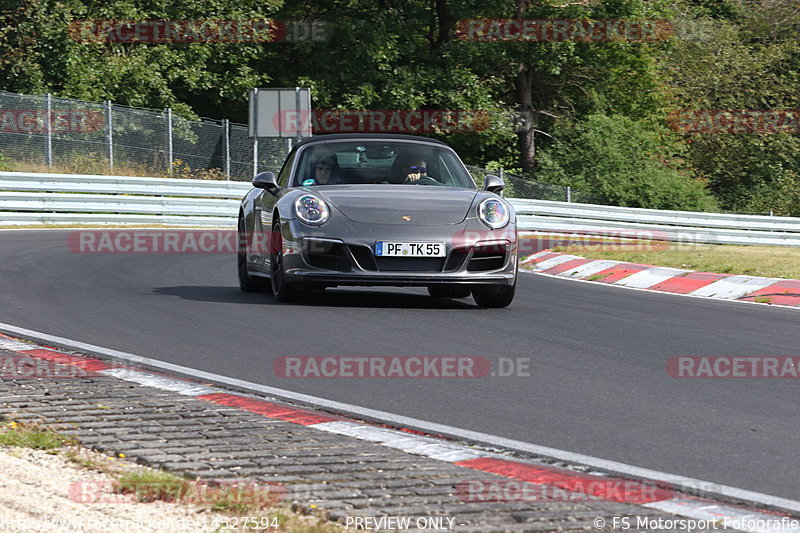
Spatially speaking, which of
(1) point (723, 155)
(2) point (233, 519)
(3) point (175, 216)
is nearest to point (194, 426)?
(2) point (233, 519)

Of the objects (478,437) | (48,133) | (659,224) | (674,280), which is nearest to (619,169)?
(659,224)

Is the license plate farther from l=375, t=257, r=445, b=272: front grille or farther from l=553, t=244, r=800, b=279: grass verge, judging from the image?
l=553, t=244, r=800, b=279: grass verge

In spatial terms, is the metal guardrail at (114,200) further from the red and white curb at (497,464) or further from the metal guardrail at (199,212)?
the red and white curb at (497,464)

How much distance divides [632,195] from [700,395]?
→ 30.2 m

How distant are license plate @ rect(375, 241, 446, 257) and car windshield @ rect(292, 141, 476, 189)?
115 centimetres

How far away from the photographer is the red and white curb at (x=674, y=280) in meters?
12.3

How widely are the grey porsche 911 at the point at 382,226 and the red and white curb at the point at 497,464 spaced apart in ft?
10.1

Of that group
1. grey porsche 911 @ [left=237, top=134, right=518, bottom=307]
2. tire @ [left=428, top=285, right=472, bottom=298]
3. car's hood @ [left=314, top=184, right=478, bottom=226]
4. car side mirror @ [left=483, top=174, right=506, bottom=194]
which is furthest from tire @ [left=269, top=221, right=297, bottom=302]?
car side mirror @ [left=483, top=174, right=506, bottom=194]

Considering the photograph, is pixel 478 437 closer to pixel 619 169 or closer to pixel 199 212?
pixel 199 212

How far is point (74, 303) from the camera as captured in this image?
10.0 m

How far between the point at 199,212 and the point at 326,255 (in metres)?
16.9

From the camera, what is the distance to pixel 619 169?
3672cm

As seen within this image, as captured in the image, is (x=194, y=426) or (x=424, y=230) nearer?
(x=194, y=426)

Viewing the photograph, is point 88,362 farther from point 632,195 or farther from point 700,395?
point 632,195
